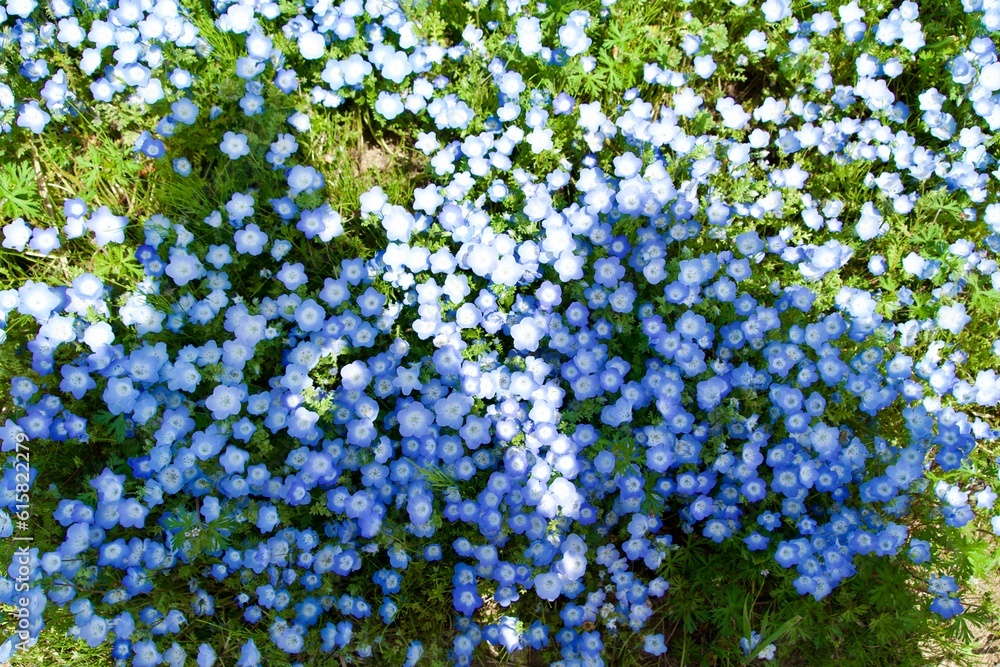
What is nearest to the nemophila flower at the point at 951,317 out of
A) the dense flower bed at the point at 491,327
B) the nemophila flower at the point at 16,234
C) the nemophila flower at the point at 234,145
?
the dense flower bed at the point at 491,327

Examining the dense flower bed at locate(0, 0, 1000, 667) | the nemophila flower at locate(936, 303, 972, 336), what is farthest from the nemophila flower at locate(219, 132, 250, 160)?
the nemophila flower at locate(936, 303, 972, 336)

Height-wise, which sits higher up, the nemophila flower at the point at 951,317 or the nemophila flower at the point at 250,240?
the nemophila flower at the point at 951,317

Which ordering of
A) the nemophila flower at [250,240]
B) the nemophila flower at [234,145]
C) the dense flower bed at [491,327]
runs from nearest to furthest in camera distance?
the dense flower bed at [491,327], the nemophila flower at [250,240], the nemophila flower at [234,145]

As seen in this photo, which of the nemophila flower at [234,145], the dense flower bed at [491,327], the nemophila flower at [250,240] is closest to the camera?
the dense flower bed at [491,327]

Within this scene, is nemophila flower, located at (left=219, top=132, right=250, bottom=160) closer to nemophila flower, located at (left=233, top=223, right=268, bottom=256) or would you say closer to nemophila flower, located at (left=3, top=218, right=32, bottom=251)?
nemophila flower, located at (left=233, top=223, right=268, bottom=256)

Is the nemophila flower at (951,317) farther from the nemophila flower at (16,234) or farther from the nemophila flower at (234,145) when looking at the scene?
the nemophila flower at (16,234)

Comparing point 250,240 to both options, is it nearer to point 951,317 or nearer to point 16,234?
point 16,234

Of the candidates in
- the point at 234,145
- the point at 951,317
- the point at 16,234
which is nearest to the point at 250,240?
the point at 234,145

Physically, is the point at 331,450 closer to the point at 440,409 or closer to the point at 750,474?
the point at 440,409
